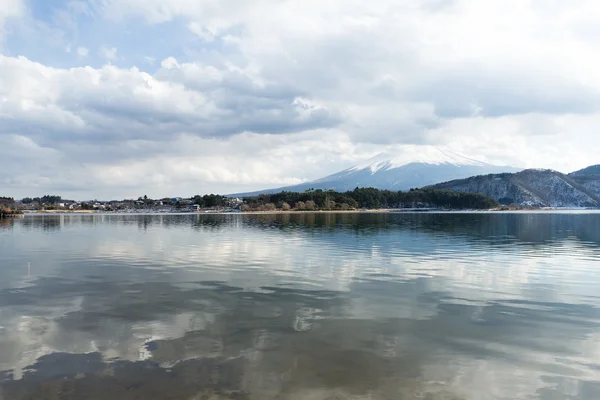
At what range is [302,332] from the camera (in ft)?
57.1

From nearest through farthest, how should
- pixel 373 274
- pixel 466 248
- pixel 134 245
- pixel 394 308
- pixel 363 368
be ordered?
pixel 363 368
pixel 394 308
pixel 373 274
pixel 466 248
pixel 134 245

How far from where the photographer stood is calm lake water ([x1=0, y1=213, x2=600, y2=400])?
12.5 meters

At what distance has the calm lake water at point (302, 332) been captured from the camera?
12516mm

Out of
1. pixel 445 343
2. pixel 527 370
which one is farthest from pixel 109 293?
pixel 527 370

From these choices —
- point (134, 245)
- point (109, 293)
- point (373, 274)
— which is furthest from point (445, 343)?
point (134, 245)

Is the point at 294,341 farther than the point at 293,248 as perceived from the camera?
No

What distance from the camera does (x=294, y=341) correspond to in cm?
1627

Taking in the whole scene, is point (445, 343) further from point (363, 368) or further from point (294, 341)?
point (294, 341)

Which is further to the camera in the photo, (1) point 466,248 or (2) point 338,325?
(1) point 466,248

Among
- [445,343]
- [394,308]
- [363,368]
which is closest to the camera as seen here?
[363,368]

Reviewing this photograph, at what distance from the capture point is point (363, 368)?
538 inches

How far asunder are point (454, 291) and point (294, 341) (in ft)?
41.4

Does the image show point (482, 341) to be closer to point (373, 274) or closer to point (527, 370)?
point (527, 370)

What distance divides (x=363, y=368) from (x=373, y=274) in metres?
18.1
